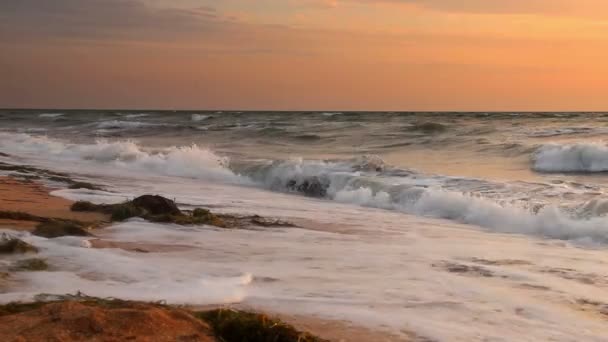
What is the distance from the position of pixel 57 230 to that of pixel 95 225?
35.6 inches

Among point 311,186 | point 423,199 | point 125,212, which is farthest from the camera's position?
point 311,186

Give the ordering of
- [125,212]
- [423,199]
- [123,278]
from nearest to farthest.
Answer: [123,278], [125,212], [423,199]

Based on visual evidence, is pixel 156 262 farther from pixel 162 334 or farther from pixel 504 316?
pixel 504 316

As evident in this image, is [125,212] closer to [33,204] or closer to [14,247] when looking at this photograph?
[33,204]

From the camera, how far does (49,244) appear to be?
5.60m

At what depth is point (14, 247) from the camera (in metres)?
5.17

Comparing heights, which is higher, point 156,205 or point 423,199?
point 156,205

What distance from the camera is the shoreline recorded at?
3.95m

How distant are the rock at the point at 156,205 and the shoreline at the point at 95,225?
0.41m

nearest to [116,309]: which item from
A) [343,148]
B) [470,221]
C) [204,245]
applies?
[204,245]

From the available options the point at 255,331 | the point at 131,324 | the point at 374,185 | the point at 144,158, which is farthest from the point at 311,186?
the point at 131,324

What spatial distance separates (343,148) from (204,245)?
1794 centimetres

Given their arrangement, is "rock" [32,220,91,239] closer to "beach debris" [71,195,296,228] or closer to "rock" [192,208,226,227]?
"beach debris" [71,195,296,228]

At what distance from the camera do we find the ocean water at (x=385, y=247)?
4480 millimetres
